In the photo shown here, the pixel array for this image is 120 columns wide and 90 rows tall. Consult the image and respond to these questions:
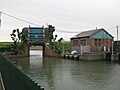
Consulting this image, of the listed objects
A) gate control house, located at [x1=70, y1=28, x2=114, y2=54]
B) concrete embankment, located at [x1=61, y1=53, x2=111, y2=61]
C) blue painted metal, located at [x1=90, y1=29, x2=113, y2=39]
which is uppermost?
blue painted metal, located at [x1=90, y1=29, x2=113, y2=39]

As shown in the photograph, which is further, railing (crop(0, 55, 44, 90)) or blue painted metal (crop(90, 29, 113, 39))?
blue painted metal (crop(90, 29, 113, 39))

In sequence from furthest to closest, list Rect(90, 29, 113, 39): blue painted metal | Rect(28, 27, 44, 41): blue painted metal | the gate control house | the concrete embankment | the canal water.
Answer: Rect(28, 27, 44, 41): blue painted metal → Rect(90, 29, 113, 39): blue painted metal → the gate control house → the concrete embankment → the canal water

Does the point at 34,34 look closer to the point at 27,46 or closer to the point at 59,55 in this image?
the point at 27,46

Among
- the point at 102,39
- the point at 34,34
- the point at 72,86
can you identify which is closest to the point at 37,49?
the point at 34,34

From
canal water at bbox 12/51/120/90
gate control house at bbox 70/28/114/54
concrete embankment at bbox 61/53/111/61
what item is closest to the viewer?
canal water at bbox 12/51/120/90

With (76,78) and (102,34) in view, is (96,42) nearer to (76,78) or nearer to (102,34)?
(102,34)

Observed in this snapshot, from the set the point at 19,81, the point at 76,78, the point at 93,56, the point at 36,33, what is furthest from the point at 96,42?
the point at 19,81

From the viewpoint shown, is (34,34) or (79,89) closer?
(79,89)

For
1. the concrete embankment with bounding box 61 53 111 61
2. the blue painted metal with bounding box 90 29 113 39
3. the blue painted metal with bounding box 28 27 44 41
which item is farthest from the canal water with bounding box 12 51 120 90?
the blue painted metal with bounding box 28 27 44 41

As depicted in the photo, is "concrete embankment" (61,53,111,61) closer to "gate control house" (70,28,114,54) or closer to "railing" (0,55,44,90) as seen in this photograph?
"gate control house" (70,28,114,54)

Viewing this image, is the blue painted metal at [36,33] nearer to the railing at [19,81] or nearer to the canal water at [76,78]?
the canal water at [76,78]

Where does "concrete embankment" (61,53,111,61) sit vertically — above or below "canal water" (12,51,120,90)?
above

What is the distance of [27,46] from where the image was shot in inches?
2025

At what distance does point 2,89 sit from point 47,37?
43803 millimetres
